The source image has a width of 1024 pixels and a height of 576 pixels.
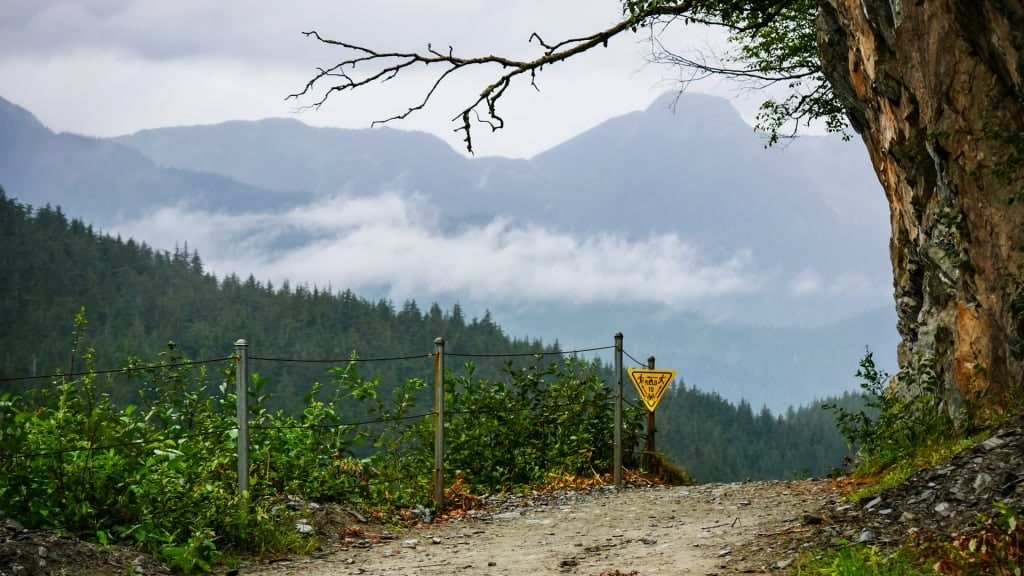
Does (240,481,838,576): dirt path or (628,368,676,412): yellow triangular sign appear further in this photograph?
(628,368,676,412): yellow triangular sign

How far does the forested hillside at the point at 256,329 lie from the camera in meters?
120

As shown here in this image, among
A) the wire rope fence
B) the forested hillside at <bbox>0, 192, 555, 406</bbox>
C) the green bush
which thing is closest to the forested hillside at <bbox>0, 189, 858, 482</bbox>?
the forested hillside at <bbox>0, 192, 555, 406</bbox>

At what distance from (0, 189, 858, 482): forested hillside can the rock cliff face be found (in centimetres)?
9907

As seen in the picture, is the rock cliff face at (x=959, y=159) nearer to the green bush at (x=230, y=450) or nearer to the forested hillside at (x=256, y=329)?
the green bush at (x=230, y=450)

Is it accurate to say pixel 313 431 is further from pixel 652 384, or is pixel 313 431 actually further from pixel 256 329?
pixel 256 329

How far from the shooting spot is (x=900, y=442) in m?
11.9

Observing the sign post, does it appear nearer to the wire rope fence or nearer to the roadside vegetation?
the wire rope fence

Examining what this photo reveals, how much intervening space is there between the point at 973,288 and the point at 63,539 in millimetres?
9634

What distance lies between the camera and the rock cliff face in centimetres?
1058

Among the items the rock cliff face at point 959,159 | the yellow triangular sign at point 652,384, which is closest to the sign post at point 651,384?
the yellow triangular sign at point 652,384

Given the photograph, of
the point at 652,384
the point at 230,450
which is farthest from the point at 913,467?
the point at 230,450

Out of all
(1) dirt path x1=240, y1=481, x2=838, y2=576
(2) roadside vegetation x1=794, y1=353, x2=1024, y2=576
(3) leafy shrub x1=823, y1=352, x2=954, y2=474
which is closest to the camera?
(2) roadside vegetation x1=794, y1=353, x2=1024, y2=576

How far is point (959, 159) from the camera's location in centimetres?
1115

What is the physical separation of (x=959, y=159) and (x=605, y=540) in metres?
5.86
